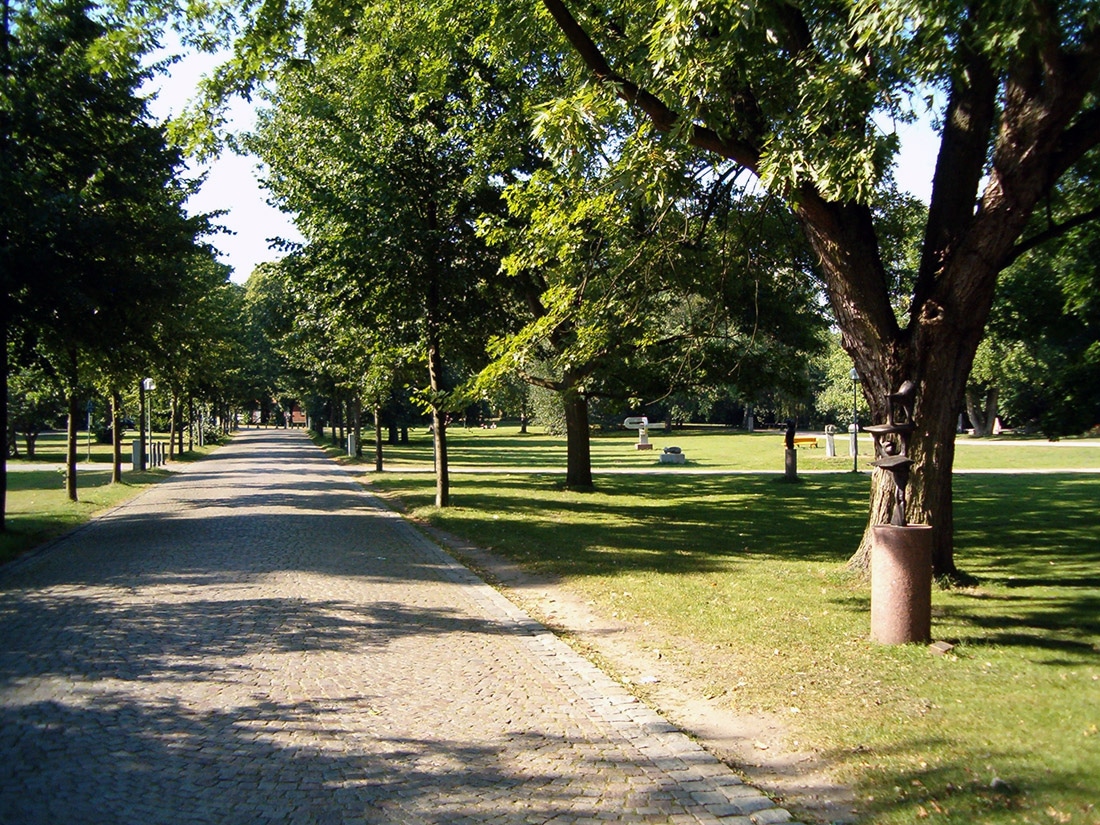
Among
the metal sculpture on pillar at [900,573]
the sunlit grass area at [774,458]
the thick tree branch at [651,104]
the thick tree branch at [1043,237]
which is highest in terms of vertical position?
the thick tree branch at [651,104]

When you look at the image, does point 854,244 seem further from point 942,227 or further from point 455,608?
point 455,608

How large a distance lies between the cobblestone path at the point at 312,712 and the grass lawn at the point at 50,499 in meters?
3.63

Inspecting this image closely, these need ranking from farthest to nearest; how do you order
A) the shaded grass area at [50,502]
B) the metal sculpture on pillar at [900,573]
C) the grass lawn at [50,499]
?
the grass lawn at [50,499] → the shaded grass area at [50,502] → the metal sculpture on pillar at [900,573]

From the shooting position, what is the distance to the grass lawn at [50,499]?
14641 mm

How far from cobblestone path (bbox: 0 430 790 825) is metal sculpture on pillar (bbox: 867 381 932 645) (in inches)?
93.0

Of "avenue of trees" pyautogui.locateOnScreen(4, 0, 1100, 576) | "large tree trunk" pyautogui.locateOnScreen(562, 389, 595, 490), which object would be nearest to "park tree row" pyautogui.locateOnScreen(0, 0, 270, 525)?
"avenue of trees" pyautogui.locateOnScreen(4, 0, 1100, 576)

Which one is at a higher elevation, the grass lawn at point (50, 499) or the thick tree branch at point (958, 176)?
the thick tree branch at point (958, 176)

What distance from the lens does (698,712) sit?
247 inches

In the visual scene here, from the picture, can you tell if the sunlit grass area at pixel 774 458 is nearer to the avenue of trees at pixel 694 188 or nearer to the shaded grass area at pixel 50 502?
the shaded grass area at pixel 50 502

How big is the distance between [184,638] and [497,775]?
411 centimetres

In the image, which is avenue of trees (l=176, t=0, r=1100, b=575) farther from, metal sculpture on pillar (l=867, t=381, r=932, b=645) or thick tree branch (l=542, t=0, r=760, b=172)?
metal sculpture on pillar (l=867, t=381, r=932, b=645)

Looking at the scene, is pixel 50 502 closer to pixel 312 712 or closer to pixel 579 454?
pixel 579 454

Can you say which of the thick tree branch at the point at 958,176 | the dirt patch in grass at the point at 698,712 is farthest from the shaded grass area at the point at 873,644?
the thick tree branch at the point at 958,176

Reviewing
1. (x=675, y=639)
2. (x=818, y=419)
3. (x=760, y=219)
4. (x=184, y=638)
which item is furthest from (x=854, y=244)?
(x=818, y=419)
